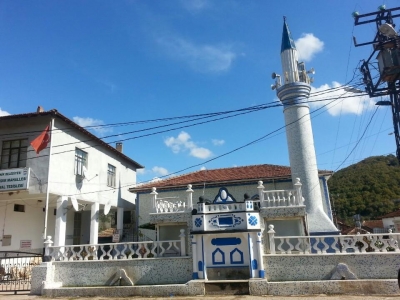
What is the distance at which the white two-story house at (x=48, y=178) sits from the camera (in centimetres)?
1516

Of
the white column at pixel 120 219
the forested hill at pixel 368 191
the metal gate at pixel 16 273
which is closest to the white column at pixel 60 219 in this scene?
the metal gate at pixel 16 273

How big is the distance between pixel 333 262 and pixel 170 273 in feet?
18.1

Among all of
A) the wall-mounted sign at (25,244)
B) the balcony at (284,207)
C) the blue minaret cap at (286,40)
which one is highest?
the blue minaret cap at (286,40)

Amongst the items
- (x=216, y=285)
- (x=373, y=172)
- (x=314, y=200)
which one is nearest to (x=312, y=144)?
(x=314, y=200)

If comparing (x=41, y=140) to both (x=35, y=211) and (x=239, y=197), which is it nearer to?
(x=35, y=211)

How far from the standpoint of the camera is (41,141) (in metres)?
14.8

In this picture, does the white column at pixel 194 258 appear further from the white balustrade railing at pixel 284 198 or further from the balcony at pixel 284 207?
the white balustrade railing at pixel 284 198

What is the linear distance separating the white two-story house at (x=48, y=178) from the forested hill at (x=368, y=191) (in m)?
27.5

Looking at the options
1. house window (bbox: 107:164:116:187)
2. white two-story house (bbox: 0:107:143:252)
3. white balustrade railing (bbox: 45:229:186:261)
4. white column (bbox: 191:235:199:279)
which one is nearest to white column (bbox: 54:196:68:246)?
white two-story house (bbox: 0:107:143:252)

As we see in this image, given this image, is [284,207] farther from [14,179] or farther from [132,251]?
[14,179]

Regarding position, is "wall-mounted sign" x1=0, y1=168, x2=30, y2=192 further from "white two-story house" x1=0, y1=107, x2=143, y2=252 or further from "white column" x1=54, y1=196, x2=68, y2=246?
"white column" x1=54, y1=196, x2=68, y2=246

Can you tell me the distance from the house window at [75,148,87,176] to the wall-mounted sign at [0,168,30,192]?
2834 millimetres

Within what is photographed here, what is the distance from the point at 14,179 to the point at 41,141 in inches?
90.2

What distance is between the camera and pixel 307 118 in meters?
15.2
